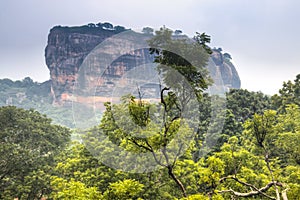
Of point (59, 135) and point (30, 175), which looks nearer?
point (30, 175)

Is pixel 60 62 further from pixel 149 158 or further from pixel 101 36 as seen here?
pixel 149 158

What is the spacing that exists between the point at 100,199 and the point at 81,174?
3.05 meters

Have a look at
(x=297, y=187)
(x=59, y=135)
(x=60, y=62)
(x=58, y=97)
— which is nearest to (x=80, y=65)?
(x=60, y=62)

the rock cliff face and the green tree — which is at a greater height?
the rock cliff face

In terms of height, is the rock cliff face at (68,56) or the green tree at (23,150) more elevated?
the rock cliff face at (68,56)

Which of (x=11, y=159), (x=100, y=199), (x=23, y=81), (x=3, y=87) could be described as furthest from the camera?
(x=23, y=81)

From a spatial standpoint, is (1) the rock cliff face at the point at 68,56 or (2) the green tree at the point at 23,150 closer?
(2) the green tree at the point at 23,150

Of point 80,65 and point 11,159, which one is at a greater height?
point 80,65

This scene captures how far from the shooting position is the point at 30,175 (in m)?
13.1

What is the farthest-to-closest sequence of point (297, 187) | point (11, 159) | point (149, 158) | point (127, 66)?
point (127, 66), point (11, 159), point (149, 158), point (297, 187)

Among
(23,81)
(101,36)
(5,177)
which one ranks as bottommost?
(5,177)

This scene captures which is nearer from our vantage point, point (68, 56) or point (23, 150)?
point (23, 150)

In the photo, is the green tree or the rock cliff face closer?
the green tree

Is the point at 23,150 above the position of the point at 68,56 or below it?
below
